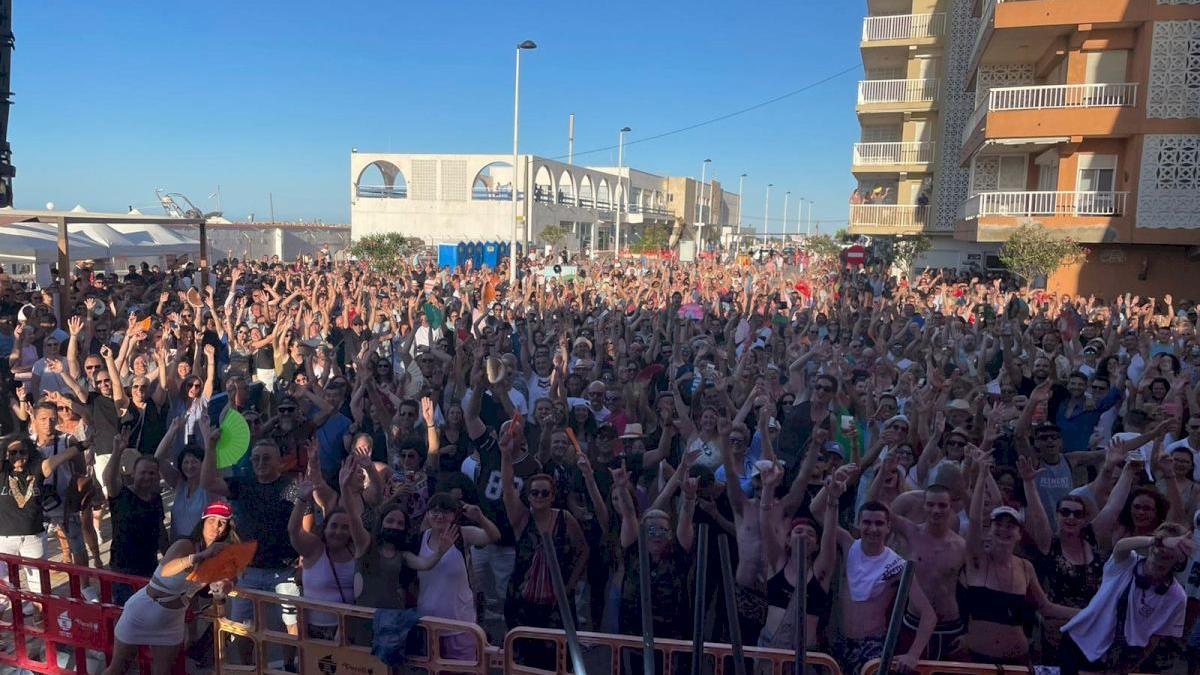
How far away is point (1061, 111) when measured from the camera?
1842 centimetres

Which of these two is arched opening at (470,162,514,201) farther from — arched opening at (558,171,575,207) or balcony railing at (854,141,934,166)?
balcony railing at (854,141,934,166)

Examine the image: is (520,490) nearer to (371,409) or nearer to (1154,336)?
(371,409)

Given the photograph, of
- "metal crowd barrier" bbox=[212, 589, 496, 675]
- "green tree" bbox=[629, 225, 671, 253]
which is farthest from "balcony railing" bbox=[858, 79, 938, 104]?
"metal crowd barrier" bbox=[212, 589, 496, 675]

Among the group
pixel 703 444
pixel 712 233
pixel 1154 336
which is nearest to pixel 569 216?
pixel 712 233

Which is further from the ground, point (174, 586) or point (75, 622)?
point (174, 586)

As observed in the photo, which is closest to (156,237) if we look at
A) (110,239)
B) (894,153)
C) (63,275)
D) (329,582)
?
(110,239)

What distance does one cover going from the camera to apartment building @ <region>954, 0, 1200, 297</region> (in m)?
17.3

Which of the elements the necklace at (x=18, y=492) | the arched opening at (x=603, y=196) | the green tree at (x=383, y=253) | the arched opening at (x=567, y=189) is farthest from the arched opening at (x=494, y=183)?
the necklace at (x=18, y=492)

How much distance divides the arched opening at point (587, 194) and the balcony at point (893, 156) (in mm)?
27533

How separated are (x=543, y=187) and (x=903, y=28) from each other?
941 inches

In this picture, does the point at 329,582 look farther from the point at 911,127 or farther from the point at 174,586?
the point at 911,127

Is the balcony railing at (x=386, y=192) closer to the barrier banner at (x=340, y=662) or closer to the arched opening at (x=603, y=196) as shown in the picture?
the arched opening at (x=603, y=196)

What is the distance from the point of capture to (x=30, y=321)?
28.1 ft

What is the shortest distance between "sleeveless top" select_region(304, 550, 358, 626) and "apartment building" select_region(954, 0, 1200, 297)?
742 inches
